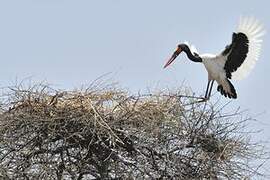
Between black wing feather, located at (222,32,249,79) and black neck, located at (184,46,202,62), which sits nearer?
black wing feather, located at (222,32,249,79)

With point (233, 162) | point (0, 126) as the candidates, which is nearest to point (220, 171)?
point (233, 162)

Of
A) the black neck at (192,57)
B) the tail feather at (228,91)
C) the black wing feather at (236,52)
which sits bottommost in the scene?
the tail feather at (228,91)

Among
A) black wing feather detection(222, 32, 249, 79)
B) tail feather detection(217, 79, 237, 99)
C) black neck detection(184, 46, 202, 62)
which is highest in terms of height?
black neck detection(184, 46, 202, 62)

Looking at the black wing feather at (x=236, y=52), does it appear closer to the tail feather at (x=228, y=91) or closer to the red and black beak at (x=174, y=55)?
→ the tail feather at (x=228, y=91)

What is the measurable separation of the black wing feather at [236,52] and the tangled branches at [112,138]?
2041mm

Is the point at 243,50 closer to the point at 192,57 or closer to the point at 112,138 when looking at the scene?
the point at 192,57

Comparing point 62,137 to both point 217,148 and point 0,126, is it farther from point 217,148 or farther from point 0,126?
point 217,148

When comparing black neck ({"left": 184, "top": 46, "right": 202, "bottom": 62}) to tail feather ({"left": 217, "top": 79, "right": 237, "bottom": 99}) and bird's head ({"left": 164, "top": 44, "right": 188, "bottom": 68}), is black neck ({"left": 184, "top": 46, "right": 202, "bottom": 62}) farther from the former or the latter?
tail feather ({"left": 217, "top": 79, "right": 237, "bottom": 99})

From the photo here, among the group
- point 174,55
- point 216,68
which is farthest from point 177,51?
point 216,68

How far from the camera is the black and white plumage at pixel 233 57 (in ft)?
40.0

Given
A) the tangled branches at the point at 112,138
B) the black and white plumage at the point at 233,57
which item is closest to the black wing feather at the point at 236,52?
the black and white plumage at the point at 233,57

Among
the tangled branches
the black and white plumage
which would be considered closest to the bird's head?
the black and white plumage

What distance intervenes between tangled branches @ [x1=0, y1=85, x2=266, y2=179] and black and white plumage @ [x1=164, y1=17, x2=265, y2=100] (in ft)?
5.41

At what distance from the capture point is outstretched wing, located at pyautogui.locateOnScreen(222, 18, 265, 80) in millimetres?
12172
